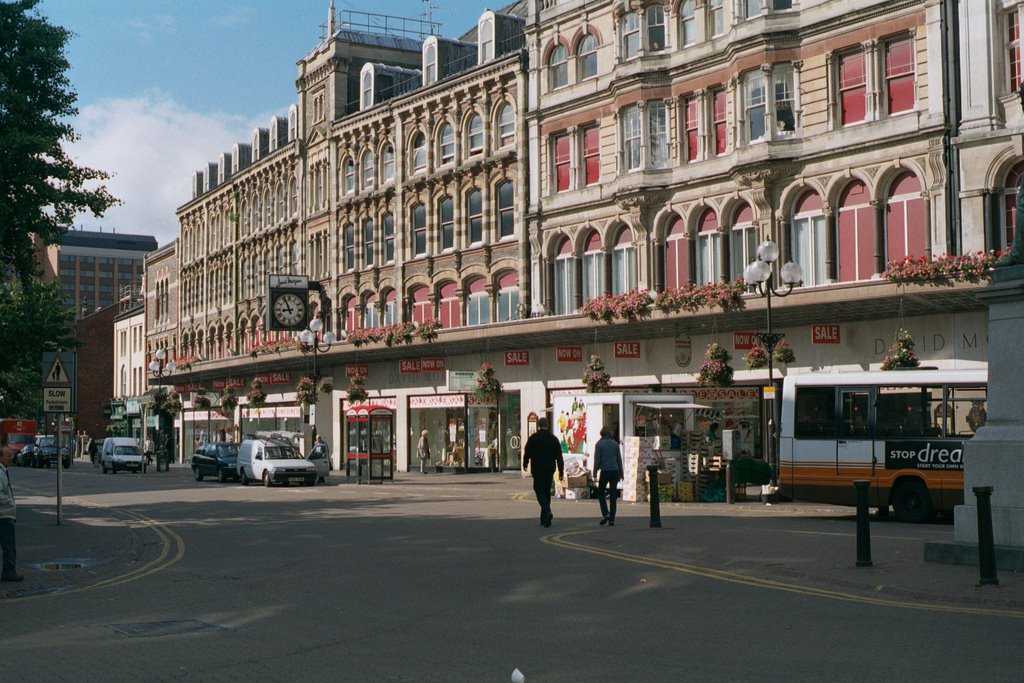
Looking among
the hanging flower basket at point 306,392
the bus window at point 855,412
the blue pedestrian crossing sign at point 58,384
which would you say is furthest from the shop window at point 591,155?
the blue pedestrian crossing sign at point 58,384

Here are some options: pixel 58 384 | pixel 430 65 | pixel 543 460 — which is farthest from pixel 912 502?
pixel 430 65

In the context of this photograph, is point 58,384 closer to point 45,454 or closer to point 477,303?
point 477,303

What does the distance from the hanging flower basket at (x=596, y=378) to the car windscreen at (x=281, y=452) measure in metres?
10.2

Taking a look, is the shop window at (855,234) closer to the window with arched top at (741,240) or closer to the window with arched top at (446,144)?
the window with arched top at (741,240)

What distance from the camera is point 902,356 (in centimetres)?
3062

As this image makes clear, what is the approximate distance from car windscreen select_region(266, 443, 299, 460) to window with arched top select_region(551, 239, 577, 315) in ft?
34.1

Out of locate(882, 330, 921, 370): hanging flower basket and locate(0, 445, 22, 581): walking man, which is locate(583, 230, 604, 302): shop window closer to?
locate(882, 330, 921, 370): hanging flower basket

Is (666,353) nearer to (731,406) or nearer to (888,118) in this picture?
(731,406)

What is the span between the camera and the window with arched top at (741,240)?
36.9 meters

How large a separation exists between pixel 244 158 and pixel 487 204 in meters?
31.4

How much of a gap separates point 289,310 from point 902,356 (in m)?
35.1

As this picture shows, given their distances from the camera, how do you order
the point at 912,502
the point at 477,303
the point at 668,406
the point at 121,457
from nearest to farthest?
the point at 912,502
the point at 668,406
the point at 477,303
the point at 121,457

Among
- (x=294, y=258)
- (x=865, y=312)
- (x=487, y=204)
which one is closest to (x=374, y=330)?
(x=487, y=204)

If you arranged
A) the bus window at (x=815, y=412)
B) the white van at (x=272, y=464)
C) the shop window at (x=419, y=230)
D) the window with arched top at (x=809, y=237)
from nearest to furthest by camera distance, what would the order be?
1. the bus window at (x=815, y=412)
2. the window with arched top at (x=809, y=237)
3. the white van at (x=272, y=464)
4. the shop window at (x=419, y=230)
